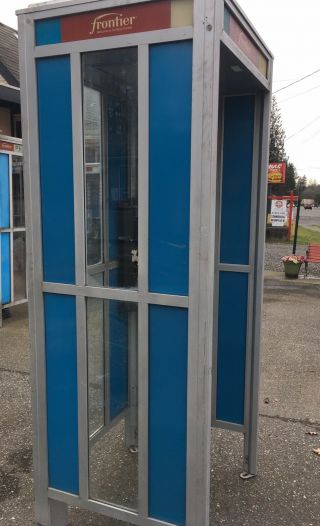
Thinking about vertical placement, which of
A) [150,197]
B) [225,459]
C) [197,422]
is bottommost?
[225,459]

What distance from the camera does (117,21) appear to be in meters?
1.95

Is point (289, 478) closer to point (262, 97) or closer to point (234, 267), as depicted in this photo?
point (234, 267)

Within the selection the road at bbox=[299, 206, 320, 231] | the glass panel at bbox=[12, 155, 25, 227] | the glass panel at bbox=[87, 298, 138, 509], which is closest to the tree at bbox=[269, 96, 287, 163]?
the road at bbox=[299, 206, 320, 231]

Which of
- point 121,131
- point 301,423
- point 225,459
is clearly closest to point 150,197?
A: point 121,131

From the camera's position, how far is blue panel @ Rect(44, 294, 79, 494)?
226 cm


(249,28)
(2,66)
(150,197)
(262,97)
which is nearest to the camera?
(150,197)

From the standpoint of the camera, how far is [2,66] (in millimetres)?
8648

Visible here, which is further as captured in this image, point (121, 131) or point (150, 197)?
point (121, 131)

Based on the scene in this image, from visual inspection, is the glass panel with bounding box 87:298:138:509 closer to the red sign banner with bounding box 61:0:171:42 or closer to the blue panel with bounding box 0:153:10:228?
the red sign banner with bounding box 61:0:171:42

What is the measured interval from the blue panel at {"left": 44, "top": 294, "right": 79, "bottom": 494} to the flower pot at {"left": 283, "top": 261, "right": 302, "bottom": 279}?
796cm

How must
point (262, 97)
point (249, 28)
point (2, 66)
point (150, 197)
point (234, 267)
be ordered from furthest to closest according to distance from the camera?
point (2, 66)
point (234, 267)
point (262, 97)
point (249, 28)
point (150, 197)

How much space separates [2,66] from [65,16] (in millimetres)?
7465

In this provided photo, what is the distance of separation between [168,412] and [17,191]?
15.9 feet

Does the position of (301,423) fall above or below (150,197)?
below
